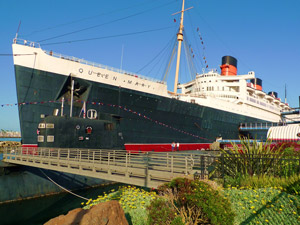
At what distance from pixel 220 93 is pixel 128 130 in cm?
2606

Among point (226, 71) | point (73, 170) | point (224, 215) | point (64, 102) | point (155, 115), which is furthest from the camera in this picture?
point (226, 71)

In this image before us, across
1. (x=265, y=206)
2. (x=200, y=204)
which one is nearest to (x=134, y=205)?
(x=200, y=204)

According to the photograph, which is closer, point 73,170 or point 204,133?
point 73,170

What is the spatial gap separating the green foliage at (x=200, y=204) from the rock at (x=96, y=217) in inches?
67.0

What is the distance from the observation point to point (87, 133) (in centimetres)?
1708

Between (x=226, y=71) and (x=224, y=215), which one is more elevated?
(x=226, y=71)

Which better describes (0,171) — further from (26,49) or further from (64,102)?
(26,49)

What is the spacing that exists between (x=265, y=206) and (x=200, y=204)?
2.78 metres

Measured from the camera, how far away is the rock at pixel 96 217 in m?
5.25

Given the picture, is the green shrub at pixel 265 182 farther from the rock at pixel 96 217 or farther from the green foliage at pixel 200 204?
the rock at pixel 96 217

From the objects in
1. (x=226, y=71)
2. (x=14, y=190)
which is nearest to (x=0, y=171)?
(x=14, y=190)

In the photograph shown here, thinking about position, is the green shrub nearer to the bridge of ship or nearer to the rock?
the bridge of ship

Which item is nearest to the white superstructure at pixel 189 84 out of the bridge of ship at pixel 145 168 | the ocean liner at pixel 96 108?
the ocean liner at pixel 96 108

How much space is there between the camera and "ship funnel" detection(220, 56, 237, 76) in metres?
47.0
